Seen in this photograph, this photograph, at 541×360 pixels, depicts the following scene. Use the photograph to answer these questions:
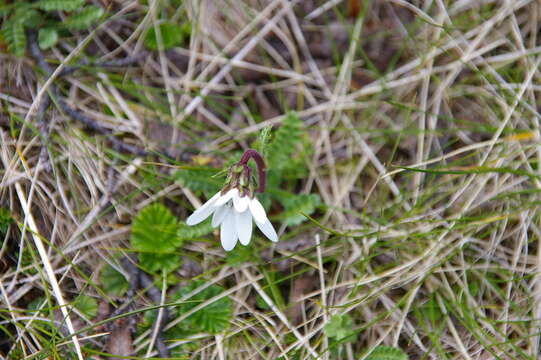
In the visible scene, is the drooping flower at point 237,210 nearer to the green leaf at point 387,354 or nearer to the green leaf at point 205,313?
the green leaf at point 205,313

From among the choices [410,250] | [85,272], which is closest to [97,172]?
[85,272]

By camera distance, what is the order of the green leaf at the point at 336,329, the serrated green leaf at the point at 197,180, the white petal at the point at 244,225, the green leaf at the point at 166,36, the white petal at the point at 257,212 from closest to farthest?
the white petal at the point at 257,212 → the white petal at the point at 244,225 → the green leaf at the point at 336,329 → the serrated green leaf at the point at 197,180 → the green leaf at the point at 166,36

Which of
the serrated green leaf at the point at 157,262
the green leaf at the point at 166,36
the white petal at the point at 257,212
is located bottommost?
the serrated green leaf at the point at 157,262

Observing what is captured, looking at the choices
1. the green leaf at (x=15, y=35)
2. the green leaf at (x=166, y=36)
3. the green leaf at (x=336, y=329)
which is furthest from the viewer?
the green leaf at (x=166, y=36)

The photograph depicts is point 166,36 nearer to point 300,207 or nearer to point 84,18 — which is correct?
point 84,18

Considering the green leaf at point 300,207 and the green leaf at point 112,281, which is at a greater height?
the green leaf at point 300,207

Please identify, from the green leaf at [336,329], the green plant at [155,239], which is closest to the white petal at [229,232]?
the green plant at [155,239]

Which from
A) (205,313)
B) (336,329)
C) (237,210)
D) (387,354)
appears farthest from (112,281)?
(387,354)
